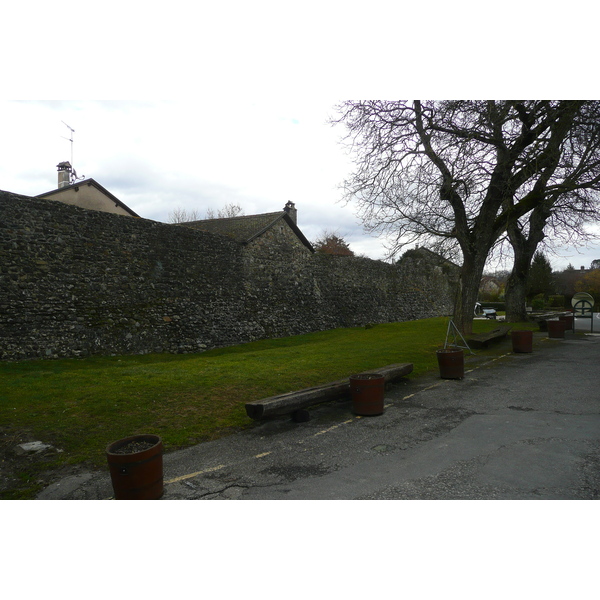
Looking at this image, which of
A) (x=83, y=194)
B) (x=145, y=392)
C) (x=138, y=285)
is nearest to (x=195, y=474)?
(x=145, y=392)

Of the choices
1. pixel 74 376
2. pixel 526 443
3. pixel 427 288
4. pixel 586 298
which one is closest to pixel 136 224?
pixel 74 376

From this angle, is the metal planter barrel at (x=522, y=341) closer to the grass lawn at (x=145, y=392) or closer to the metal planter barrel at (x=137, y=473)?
the grass lawn at (x=145, y=392)

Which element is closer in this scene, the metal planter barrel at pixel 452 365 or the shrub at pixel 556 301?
the metal planter barrel at pixel 452 365

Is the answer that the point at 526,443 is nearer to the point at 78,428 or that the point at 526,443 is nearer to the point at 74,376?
the point at 78,428

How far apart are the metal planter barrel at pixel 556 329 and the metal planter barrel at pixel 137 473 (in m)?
16.1

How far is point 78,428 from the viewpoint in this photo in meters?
6.16

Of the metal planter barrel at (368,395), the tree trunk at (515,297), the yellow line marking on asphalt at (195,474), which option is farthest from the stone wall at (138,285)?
the tree trunk at (515,297)

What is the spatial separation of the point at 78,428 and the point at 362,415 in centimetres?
419

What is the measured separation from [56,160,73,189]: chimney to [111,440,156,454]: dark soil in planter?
26052 millimetres

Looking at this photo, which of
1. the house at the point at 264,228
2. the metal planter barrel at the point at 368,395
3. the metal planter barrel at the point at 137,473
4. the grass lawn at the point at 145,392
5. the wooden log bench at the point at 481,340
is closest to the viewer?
the metal planter barrel at the point at 137,473

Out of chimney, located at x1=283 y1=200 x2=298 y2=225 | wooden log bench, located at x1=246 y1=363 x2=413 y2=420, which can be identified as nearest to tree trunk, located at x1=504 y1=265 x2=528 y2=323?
chimney, located at x1=283 y1=200 x2=298 y2=225

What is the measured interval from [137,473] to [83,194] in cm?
2313

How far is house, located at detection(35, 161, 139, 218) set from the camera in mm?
22500

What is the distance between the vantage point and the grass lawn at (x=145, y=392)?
19.9 ft
